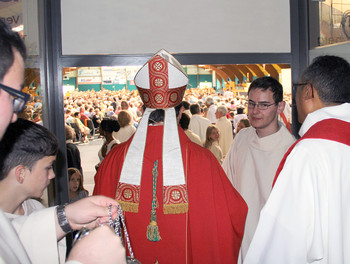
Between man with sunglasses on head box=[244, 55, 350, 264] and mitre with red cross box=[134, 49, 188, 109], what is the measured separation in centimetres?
106

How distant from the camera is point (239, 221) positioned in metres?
2.67

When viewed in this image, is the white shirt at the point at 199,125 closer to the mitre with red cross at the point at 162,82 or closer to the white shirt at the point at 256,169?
the white shirt at the point at 256,169

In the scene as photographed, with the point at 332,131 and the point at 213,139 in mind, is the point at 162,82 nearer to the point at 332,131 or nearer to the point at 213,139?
the point at 332,131

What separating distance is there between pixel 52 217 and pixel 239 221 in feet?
4.70

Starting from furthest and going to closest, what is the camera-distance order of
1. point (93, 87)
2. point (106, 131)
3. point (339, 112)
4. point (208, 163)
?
point (93, 87)
point (106, 131)
point (208, 163)
point (339, 112)

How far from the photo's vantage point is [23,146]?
5.95ft

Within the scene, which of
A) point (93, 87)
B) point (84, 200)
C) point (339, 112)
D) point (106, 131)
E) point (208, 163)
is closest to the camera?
point (84, 200)

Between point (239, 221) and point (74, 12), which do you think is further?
point (74, 12)

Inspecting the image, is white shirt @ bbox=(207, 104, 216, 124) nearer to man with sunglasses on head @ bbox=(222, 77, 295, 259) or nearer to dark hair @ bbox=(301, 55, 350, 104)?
man with sunglasses on head @ bbox=(222, 77, 295, 259)

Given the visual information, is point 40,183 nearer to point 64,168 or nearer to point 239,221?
point 239,221

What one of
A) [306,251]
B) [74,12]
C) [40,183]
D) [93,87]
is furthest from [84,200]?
[93,87]

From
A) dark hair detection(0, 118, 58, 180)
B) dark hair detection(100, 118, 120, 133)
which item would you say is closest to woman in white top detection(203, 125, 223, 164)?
dark hair detection(100, 118, 120, 133)

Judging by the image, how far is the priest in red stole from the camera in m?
2.58

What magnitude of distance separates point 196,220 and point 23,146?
4.22 feet
